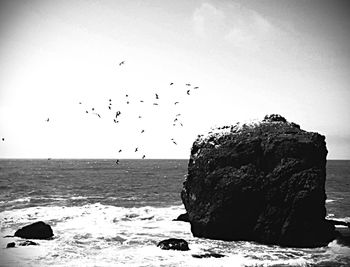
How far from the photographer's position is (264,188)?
985 inches

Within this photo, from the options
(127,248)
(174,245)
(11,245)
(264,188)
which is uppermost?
(264,188)

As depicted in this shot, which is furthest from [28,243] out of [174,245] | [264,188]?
[264,188]

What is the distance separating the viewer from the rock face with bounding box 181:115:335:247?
2380 centimetres

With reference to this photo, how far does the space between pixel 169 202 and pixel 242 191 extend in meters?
23.4

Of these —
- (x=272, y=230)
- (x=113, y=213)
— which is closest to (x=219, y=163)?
(x=272, y=230)

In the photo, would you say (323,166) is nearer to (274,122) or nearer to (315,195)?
(315,195)

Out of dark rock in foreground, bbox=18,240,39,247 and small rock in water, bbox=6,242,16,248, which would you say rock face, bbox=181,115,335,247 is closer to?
dark rock in foreground, bbox=18,240,39,247

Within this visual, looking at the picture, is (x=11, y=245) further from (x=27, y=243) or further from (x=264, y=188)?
(x=264, y=188)

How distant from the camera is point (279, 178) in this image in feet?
81.5

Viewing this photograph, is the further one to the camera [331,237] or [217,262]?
[331,237]

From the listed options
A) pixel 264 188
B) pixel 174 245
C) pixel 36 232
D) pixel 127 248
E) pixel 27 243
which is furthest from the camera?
pixel 264 188

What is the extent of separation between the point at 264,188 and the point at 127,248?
11.1m

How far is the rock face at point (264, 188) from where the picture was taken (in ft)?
78.1

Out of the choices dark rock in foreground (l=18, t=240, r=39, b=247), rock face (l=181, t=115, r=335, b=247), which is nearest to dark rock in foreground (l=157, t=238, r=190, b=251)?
rock face (l=181, t=115, r=335, b=247)
